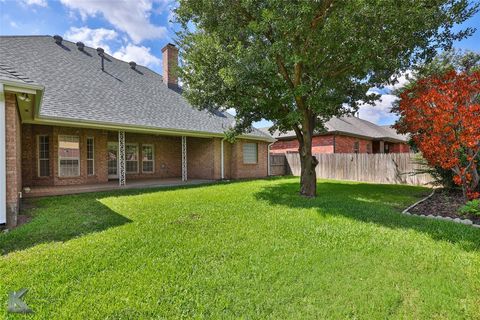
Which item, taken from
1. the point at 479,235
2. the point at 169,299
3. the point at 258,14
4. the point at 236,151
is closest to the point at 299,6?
the point at 258,14

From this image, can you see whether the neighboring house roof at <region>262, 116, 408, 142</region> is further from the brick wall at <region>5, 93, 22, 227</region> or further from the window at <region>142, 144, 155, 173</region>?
the brick wall at <region>5, 93, 22, 227</region>

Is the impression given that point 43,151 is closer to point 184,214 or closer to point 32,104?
point 32,104

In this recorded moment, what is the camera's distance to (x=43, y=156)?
34.9 feet

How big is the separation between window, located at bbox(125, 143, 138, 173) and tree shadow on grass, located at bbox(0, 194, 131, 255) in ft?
19.8

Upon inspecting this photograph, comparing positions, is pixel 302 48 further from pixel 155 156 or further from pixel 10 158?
pixel 155 156

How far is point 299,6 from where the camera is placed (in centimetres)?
680

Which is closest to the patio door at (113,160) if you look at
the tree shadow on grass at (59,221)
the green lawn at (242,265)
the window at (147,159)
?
the window at (147,159)

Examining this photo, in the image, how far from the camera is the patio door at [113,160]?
1379cm

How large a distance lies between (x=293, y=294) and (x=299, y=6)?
22.3 ft

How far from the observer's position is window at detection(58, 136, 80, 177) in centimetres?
1085

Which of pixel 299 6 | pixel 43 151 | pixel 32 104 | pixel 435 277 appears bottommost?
pixel 435 277

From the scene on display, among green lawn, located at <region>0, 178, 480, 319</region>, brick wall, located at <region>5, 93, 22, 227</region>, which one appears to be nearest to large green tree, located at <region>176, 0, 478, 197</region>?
green lawn, located at <region>0, 178, 480, 319</region>

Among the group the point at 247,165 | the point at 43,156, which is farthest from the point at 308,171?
the point at 43,156

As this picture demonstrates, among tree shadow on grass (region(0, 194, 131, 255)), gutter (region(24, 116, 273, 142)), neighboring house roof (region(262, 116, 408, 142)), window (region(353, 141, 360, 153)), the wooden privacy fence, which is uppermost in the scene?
neighboring house roof (region(262, 116, 408, 142))
